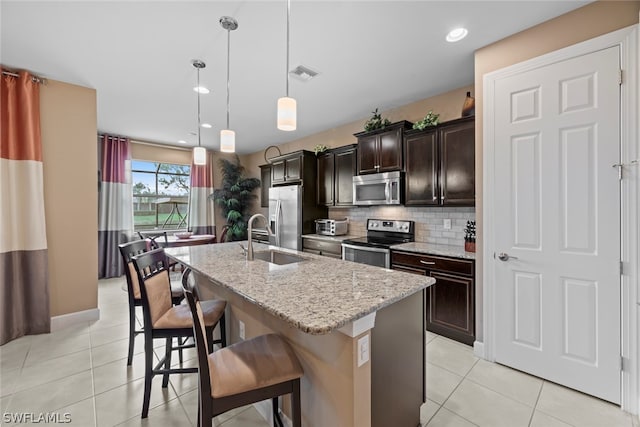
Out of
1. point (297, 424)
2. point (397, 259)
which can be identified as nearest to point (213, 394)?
point (297, 424)

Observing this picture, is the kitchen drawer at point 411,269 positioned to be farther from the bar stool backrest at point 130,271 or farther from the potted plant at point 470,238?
Answer: the bar stool backrest at point 130,271

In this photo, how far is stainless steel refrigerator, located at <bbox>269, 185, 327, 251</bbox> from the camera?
4516mm

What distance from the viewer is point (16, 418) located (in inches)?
66.7

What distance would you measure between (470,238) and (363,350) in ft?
7.12

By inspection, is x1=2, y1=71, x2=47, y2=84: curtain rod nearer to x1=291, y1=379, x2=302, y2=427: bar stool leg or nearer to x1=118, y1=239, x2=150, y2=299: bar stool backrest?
x1=118, y1=239, x2=150, y2=299: bar stool backrest

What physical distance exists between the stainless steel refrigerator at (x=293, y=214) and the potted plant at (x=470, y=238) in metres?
2.40

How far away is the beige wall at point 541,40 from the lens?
178 cm

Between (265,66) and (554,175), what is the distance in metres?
2.65

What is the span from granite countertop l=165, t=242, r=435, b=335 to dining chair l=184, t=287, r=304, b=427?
265 millimetres

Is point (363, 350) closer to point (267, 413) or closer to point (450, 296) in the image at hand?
point (267, 413)

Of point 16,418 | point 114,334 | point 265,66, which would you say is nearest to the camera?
point 16,418

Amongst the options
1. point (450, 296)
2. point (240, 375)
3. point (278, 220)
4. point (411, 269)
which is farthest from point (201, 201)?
point (240, 375)

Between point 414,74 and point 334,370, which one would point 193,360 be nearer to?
point 334,370

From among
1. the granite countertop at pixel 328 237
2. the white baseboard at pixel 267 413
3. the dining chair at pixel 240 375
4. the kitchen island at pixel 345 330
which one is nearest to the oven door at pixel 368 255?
the granite countertop at pixel 328 237
